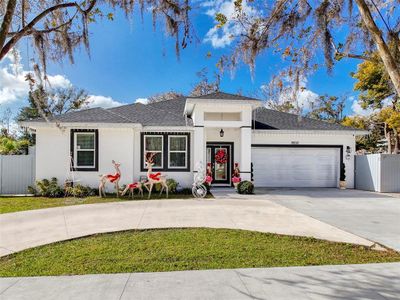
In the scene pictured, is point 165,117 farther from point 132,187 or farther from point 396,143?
point 396,143

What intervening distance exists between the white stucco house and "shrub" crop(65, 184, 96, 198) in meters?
0.66

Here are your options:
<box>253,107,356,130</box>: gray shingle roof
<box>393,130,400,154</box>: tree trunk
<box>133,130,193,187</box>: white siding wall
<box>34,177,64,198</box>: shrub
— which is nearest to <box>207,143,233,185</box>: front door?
<box>133,130,193,187</box>: white siding wall

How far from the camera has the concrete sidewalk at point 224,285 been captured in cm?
409

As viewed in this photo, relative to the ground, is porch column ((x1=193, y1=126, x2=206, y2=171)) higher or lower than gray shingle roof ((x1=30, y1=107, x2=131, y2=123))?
lower

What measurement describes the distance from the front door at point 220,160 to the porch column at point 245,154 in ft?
6.53

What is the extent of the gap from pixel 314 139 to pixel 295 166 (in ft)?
6.06

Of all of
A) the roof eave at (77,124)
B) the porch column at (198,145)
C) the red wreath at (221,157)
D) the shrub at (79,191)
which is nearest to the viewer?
the shrub at (79,191)

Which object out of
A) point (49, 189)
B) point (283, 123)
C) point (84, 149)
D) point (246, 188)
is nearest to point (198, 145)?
point (246, 188)

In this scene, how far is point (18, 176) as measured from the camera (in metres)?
15.4

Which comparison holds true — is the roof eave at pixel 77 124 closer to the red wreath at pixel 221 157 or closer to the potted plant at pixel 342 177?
the red wreath at pixel 221 157

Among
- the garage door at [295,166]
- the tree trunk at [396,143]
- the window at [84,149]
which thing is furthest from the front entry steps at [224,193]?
the tree trunk at [396,143]

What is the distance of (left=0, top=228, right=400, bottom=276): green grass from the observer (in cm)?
517

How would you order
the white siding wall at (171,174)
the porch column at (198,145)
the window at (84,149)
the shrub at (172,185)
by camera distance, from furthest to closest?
the white siding wall at (171,174)
the porch column at (198,145)
the window at (84,149)
the shrub at (172,185)

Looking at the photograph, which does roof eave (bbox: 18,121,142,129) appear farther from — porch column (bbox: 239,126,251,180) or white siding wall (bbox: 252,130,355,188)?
white siding wall (bbox: 252,130,355,188)
